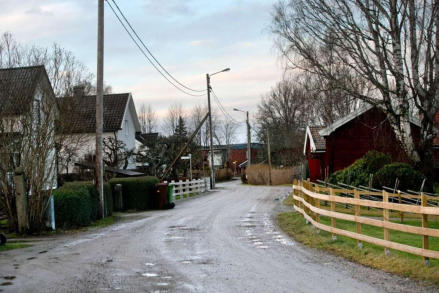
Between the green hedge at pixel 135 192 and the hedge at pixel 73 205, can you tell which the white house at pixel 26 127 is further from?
the green hedge at pixel 135 192

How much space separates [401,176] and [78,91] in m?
13.5

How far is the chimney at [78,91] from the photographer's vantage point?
19.7 m

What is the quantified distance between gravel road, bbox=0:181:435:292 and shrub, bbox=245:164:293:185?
40360mm

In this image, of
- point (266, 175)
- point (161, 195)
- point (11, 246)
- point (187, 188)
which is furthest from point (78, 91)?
point (266, 175)

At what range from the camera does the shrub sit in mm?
54562

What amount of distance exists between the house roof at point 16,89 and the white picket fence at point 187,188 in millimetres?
15401

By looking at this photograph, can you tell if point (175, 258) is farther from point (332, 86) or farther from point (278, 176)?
point (278, 176)

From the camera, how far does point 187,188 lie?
3494 centimetres

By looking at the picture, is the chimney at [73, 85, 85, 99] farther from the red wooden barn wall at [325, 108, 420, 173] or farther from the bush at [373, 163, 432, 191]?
the red wooden barn wall at [325, 108, 420, 173]

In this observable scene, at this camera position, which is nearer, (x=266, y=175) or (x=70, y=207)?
(x=70, y=207)

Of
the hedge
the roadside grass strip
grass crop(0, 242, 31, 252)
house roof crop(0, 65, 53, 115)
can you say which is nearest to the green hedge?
the hedge

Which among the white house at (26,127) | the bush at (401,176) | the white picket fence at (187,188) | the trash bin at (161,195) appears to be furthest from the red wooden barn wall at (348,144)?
the white house at (26,127)

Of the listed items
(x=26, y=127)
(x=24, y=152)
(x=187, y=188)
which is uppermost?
(x=26, y=127)

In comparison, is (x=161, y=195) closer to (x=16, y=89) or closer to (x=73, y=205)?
(x=73, y=205)
